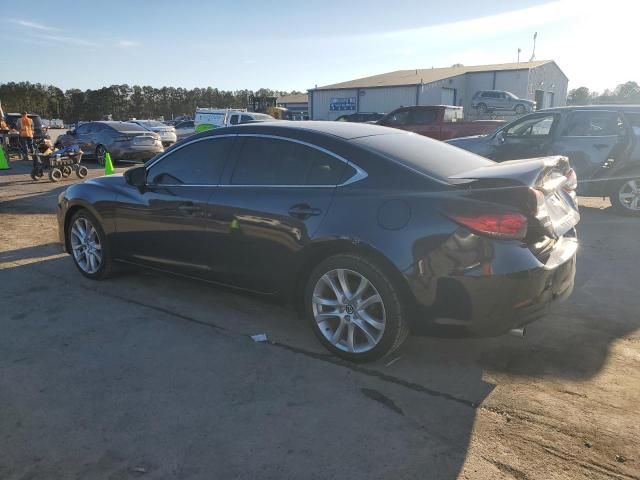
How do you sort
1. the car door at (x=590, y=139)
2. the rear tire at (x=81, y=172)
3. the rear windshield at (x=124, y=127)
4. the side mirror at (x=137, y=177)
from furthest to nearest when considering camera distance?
the rear windshield at (x=124, y=127), the rear tire at (x=81, y=172), the car door at (x=590, y=139), the side mirror at (x=137, y=177)

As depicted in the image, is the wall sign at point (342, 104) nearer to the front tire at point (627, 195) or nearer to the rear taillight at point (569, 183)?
the front tire at point (627, 195)

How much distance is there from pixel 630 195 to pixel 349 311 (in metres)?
6.84

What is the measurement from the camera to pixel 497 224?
298 cm

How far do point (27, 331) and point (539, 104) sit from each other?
42229mm

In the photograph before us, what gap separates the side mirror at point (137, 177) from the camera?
185 inches

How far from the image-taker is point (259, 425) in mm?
2805

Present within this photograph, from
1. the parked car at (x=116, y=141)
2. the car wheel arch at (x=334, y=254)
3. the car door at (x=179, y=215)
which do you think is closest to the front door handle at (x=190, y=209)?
the car door at (x=179, y=215)

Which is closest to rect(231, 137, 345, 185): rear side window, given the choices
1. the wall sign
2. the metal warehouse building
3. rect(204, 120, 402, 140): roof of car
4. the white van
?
rect(204, 120, 402, 140): roof of car

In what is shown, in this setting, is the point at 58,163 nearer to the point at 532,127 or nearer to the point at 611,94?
the point at 532,127

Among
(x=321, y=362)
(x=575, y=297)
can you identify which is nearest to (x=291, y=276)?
(x=321, y=362)

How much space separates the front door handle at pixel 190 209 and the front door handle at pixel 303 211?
97 centimetres

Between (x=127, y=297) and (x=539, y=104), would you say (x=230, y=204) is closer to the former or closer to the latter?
(x=127, y=297)

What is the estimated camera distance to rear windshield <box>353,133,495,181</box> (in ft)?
11.1

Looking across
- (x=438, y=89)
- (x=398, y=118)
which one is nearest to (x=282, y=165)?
(x=398, y=118)
